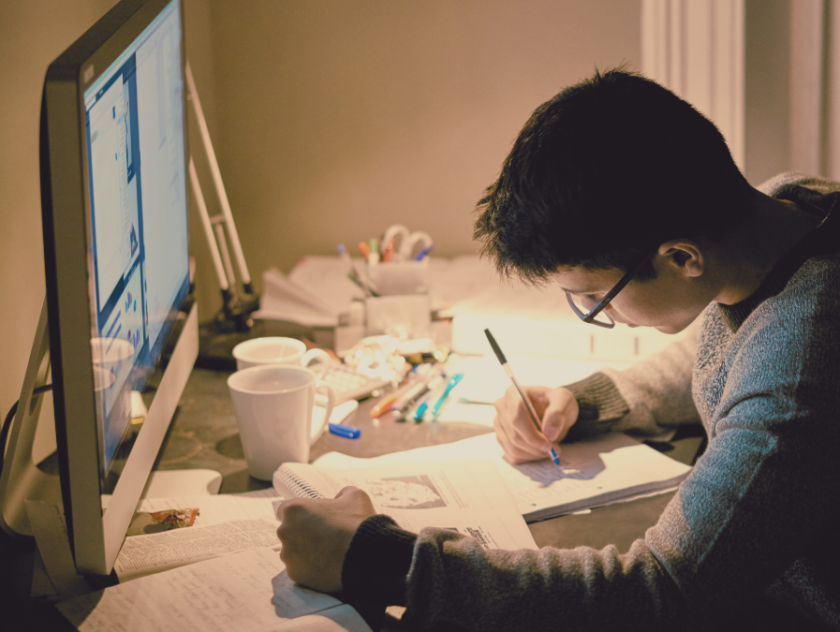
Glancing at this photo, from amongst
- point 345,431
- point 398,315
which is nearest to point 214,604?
point 345,431

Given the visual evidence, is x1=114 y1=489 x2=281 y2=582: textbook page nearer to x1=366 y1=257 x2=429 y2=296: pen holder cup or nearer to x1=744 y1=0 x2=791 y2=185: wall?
x1=366 y1=257 x2=429 y2=296: pen holder cup

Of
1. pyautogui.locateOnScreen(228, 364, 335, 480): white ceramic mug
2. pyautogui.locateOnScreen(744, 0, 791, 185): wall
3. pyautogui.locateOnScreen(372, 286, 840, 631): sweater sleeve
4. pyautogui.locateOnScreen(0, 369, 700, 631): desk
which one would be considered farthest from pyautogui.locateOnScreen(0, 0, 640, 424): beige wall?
pyautogui.locateOnScreen(372, 286, 840, 631): sweater sleeve

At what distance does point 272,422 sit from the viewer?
0.84 metres

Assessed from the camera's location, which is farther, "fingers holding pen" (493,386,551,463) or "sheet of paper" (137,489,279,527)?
"fingers holding pen" (493,386,551,463)

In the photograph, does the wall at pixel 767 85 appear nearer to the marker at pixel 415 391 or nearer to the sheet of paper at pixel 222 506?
the marker at pixel 415 391

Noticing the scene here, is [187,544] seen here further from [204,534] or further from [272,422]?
[272,422]

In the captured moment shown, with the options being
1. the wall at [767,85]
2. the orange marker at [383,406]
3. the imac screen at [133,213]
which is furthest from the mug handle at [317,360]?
the wall at [767,85]

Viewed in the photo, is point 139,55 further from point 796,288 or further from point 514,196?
point 796,288

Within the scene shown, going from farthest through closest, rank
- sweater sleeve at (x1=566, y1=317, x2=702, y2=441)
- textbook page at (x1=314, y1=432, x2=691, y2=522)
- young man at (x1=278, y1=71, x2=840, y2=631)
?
sweater sleeve at (x1=566, y1=317, x2=702, y2=441)
textbook page at (x1=314, y1=432, x2=691, y2=522)
young man at (x1=278, y1=71, x2=840, y2=631)

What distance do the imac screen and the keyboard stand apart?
0.28 m

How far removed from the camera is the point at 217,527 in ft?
2.40

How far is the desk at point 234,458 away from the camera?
2.09 ft

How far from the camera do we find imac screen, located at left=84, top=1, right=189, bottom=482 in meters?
0.53

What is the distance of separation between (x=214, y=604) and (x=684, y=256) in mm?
535
